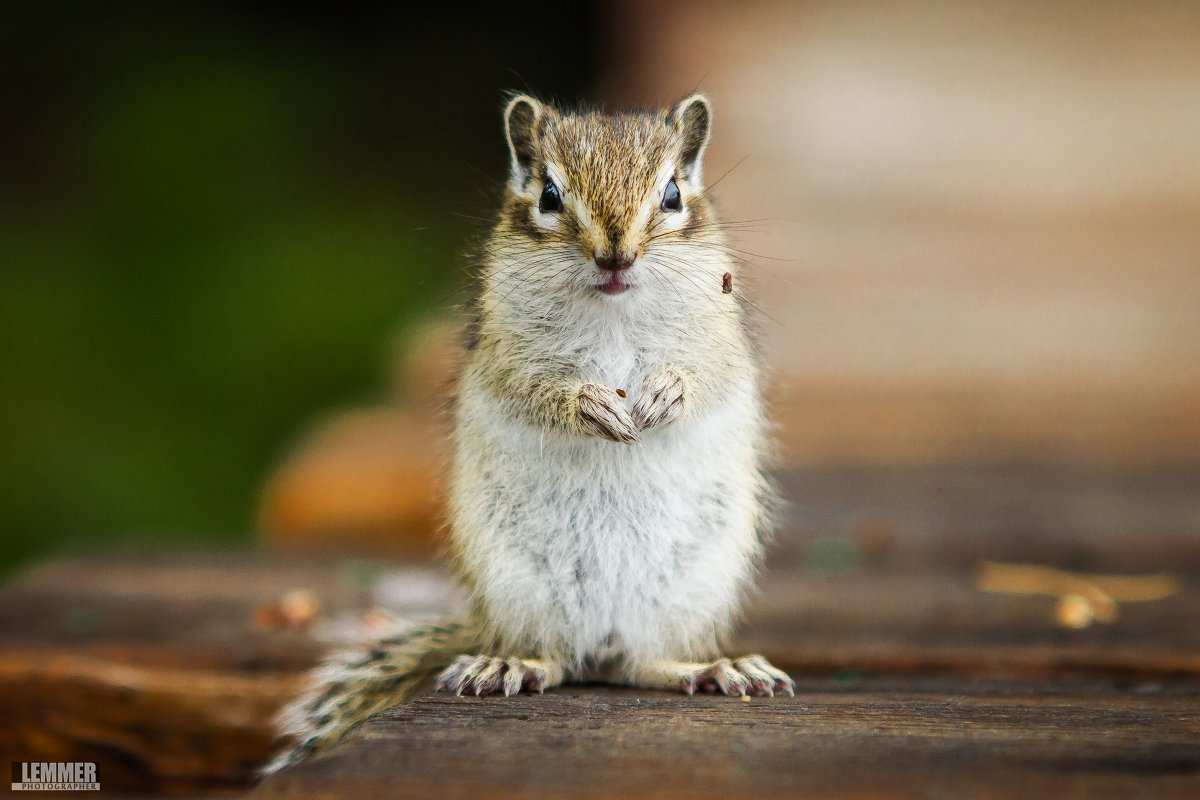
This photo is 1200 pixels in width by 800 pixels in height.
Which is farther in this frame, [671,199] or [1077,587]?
[1077,587]

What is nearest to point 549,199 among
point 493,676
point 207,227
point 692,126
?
point 692,126

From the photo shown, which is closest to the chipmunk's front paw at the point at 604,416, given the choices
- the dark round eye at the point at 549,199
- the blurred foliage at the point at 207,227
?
the dark round eye at the point at 549,199

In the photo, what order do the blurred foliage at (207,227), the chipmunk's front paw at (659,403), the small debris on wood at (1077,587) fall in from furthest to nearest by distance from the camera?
1. the blurred foliage at (207,227)
2. the small debris on wood at (1077,587)
3. the chipmunk's front paw at (659,403)

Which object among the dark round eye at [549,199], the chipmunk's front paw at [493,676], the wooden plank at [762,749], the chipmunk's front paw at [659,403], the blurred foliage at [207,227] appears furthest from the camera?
the blurred foliage at [207,227]

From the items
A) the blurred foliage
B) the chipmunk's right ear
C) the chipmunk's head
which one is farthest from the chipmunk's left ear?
the blurred foliage

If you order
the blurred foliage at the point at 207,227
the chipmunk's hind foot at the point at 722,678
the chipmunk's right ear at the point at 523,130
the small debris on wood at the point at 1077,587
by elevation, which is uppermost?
the blurred foliage at the point at 207,227

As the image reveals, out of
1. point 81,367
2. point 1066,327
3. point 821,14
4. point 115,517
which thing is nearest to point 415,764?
point 1066,327

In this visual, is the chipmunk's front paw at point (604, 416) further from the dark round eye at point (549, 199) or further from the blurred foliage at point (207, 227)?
the blurred foliage at point (207, 227)

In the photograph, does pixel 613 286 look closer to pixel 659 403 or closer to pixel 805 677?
pixel 659 403
